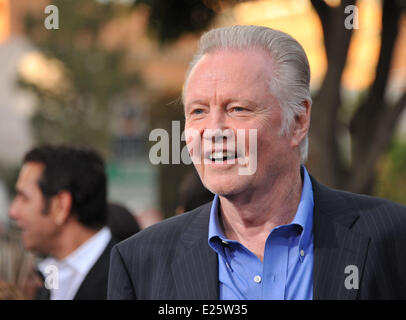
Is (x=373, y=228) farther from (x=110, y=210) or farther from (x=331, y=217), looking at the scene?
(x=110, y=210)

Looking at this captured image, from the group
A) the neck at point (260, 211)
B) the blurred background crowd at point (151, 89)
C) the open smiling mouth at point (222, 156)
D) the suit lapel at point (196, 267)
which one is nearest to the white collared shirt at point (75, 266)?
the blurred background crowd at point (151, 89)

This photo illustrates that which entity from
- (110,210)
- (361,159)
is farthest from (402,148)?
(110,210)

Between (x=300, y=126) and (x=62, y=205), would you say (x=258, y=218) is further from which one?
(x=62, y=205)

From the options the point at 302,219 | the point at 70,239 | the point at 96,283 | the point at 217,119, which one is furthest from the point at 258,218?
the point at 70,239

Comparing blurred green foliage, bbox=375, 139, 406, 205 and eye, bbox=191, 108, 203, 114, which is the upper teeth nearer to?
eye, bbox=191, 108, 203, 114

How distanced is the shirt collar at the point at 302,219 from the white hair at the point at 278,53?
0.70 feet

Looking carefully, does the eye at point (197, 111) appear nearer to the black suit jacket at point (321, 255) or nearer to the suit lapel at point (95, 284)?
the black suit jacket at point (321, 255)

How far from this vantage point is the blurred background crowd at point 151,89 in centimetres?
529

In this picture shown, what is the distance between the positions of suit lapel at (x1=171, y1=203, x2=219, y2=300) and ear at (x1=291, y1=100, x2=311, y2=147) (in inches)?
14.9

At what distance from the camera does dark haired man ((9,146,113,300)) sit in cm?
343

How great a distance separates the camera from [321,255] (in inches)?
71.1

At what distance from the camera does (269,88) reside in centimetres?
186

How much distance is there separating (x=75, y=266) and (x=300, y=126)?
1.72 metres

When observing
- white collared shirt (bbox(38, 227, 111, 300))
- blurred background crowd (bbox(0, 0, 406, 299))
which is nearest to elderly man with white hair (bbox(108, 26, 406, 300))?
blurred background crowd (bbox(0, 0, 406, 299))
